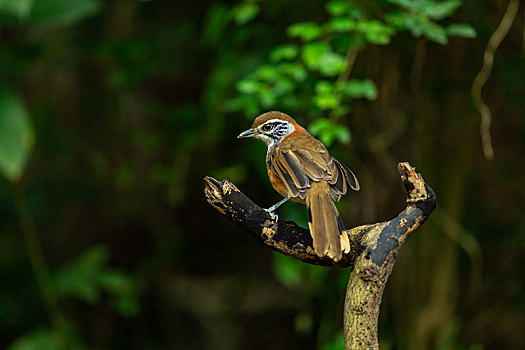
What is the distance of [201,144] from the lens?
410 centimetres

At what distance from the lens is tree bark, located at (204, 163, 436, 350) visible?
4.92ft

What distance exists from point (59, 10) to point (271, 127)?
232 centimetres

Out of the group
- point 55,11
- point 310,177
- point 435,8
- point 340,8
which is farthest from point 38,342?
point 435,8

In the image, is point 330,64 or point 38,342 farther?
point 38,342

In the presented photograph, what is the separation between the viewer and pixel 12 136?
3.65 meters

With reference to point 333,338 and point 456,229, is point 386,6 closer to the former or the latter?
point 456,229

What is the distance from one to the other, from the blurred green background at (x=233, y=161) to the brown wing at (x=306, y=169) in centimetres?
70

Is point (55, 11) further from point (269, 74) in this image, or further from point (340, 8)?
point (340, 8)

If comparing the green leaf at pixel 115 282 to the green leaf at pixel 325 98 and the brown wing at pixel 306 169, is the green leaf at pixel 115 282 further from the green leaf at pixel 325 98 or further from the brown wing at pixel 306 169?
the brown wing at pixel 306 169

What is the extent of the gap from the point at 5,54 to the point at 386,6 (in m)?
2.85

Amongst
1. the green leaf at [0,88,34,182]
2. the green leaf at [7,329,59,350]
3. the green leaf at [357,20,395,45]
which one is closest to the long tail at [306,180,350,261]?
the green leaf at [357,20,395,45]

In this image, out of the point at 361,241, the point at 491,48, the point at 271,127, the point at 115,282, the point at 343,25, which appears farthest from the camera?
the point at 115,282

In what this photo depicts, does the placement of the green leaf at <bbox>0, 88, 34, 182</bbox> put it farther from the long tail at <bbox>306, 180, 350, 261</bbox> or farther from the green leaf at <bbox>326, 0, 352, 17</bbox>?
the long tail at <bbox>306, 180, 350, 261</bbox>

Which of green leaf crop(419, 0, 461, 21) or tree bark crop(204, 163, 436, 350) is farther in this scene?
green leaf crop(419, 0, 461, 21)
